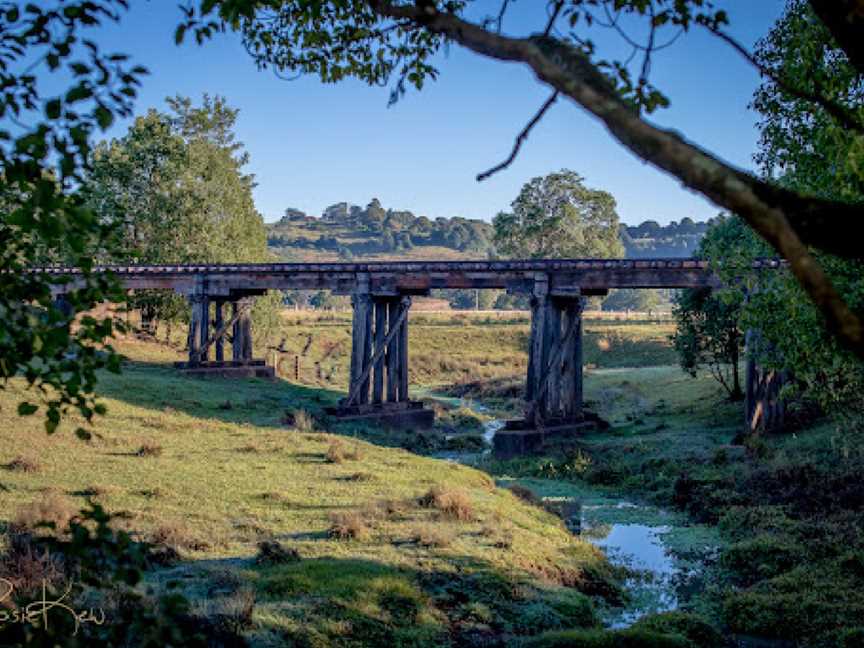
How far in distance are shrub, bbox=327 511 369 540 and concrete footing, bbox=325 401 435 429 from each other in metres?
14.2

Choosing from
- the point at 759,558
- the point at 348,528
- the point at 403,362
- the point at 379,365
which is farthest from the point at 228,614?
the point at 403,362

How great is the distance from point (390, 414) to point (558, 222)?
38.9 metres

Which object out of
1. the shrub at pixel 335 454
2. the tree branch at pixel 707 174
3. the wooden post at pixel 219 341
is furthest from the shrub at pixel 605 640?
the wooden post at pixel 219 341

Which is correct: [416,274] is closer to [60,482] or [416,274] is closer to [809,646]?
[60,482]

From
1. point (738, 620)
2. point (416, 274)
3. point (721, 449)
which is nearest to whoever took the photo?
point (738, 620)

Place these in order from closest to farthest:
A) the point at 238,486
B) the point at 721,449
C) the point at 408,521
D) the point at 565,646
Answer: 1. the point at 565,646
2. the point at 408,521
3. the point at 238,486
4. the point at 721,449

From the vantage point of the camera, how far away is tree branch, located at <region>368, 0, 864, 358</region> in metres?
3.46

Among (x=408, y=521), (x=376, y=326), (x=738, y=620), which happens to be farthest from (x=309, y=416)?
(x=738, y=620)

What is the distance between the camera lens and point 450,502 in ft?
46.5

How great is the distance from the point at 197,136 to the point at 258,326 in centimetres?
1202

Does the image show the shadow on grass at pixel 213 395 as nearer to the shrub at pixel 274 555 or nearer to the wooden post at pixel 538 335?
the wooden post at pixel 538 335

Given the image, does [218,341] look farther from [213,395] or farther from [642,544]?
[642,544]

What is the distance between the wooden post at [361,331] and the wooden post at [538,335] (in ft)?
19.1

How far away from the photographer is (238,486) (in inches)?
580
